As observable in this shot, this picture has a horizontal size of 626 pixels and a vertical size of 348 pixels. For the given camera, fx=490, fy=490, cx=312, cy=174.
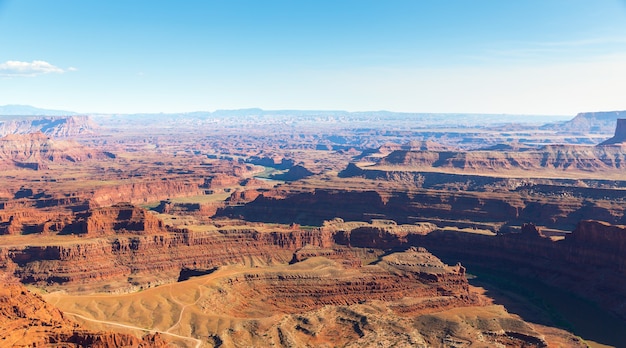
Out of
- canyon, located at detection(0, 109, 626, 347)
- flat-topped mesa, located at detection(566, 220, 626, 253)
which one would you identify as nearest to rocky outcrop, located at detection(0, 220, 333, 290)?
canyon, located at detection(0, 109, 626, 347)

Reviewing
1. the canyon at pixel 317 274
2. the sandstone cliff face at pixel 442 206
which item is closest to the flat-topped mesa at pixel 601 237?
the canyon at pixel 317 274

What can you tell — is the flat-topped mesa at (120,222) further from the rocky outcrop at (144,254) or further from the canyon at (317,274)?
the rocky outcrop at (144,254)

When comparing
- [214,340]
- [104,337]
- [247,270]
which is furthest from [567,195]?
[104,337]

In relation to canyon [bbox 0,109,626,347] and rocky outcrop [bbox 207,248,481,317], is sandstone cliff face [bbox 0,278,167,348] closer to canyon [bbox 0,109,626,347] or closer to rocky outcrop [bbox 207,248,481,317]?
canyon [bbox 0,109,626,347]

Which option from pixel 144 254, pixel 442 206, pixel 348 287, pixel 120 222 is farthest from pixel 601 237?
pixel 120 222

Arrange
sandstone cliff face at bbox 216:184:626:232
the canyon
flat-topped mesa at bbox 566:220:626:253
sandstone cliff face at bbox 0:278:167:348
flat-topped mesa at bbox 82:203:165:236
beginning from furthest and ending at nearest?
sandstone cliff face at bbox 216:184:626:232, flat-topped mesa at bbox 82:203:165:236, flat-topped mesa at bbox 566:220:626:253, the canyon, sandstone cliff face at bbox 0:278:167:348

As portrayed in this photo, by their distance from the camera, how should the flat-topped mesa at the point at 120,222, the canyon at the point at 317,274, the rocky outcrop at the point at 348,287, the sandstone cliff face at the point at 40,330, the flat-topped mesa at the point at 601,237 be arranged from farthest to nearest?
1. the flat-topped mesa at the point at 120,222
2. the flat-topped mesa at the point at 601,237
3. the rocky outcrop at the point at 348,287
4. the canyon at the point at 317,274
5. the sandstone cliff face at the point at 40,330
